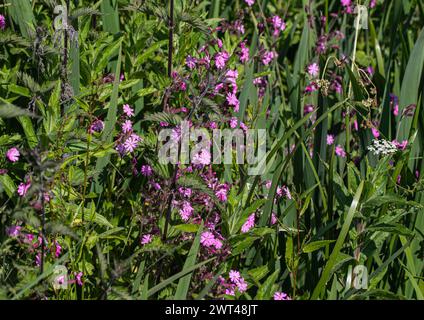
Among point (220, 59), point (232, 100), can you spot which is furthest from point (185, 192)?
point (220, 59)

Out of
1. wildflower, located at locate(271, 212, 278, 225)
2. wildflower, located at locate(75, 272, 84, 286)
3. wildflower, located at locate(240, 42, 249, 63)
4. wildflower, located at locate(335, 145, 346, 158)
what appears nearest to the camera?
wildflower, located at locate(75, 272, 84, 286)

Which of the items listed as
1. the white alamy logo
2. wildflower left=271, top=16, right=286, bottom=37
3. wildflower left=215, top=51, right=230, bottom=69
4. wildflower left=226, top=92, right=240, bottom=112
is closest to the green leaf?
the white alamy logo

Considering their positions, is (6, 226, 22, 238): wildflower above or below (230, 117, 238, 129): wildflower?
below

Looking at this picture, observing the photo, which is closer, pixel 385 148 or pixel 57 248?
pixel 57 248

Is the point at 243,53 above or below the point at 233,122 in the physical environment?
above

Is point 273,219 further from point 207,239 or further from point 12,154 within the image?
point 12,154

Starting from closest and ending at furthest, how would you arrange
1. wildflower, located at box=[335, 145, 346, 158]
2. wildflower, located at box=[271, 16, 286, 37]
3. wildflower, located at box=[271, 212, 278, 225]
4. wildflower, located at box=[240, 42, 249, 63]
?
wildflower, located at box=[271, 212, 278, 225] < wildflower, located at box=[240, 42, 249, 63] < wildflower, located at box=[335, 145, 346, 158] < wildflower, located at box=[271, 16, 286, 37]

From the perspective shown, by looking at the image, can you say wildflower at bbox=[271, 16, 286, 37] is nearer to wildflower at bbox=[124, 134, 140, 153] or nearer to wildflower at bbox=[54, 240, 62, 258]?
wildflower at bbox=[124, 134, 140, 153]

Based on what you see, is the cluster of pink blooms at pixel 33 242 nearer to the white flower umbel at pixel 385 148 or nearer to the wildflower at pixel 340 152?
the white flower umbel at pixel 385 148

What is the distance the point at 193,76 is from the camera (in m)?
2.92

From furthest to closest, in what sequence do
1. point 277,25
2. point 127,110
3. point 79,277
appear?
point 277,25 < point 127,110 < point 79,277
